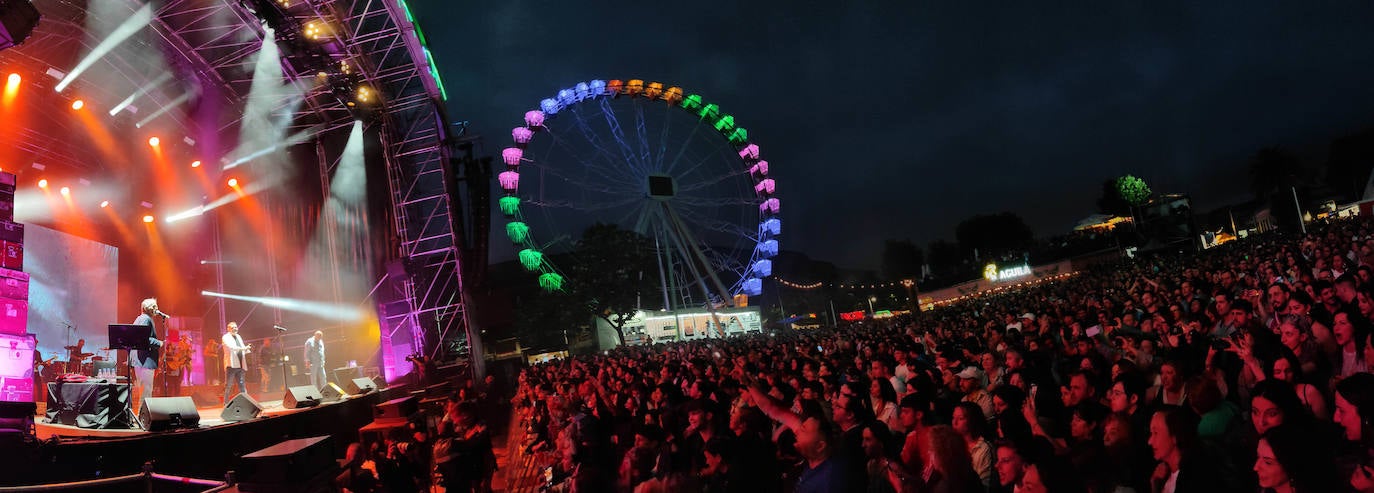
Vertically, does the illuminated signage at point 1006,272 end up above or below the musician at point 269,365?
above

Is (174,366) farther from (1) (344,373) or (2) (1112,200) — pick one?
(2) (1112,200)

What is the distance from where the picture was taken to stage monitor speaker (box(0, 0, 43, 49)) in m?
6.81

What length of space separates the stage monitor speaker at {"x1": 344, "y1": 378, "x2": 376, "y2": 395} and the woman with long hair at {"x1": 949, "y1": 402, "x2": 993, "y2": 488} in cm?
1281

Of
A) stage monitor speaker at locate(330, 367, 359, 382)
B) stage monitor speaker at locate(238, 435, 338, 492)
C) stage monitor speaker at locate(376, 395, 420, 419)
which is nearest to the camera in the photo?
stage monitor speaker at locate(238, 435, 338, 492)

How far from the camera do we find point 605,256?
36.4 m

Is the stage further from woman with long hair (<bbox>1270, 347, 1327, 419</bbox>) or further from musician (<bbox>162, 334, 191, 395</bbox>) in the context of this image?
woman with long hair (<bbox>1270, 347, 1327, 419</bbox>)

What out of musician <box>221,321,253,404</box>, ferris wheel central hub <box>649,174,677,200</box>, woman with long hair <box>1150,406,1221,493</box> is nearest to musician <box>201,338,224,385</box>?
musician <box>221,321,253,404</box>

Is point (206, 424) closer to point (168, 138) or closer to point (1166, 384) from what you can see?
point (168, 138)

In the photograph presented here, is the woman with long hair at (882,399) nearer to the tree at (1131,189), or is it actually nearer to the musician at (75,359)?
the musician at (75,359)

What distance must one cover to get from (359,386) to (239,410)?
4.05 m

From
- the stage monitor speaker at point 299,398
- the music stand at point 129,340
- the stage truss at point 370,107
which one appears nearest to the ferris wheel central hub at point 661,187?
the stage truss at point 370,107

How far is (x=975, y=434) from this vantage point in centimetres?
402

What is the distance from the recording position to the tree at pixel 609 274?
35.8 m

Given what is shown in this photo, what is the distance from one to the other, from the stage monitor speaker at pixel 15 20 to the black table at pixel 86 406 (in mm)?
→ 4310
